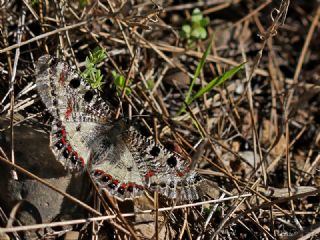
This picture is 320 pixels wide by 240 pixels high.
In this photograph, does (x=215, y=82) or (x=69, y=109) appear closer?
(x=69, y=109)

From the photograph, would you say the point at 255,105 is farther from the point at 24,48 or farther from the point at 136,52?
the point at 24,48

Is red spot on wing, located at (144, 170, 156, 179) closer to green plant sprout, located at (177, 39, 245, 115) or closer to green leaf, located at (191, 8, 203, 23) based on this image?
green plant sprout, located at (177, 39, 245, 115)

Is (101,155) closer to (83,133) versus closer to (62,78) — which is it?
(83,133)

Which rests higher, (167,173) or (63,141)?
(63,141)

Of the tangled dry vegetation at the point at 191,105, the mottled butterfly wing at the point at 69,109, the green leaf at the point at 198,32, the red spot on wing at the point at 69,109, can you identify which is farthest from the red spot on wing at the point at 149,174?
the green leaf at the point at 198,32

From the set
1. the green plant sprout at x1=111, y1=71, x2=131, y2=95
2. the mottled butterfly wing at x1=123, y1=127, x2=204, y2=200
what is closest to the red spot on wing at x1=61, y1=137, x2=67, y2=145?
the mottled butterfly wing at x1=123, y1=127, x2=204, y2=200

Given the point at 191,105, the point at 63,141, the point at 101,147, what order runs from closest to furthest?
the point at 63,141, the point at 101,147, the point at 191,105

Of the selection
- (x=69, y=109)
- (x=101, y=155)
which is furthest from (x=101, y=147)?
(x=69, y=109)

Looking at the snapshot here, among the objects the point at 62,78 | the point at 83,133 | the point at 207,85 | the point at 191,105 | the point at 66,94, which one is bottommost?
the point at 191,105

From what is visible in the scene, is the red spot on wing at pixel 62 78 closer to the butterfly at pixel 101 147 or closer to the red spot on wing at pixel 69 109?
the butterfly at pixel 101 147
